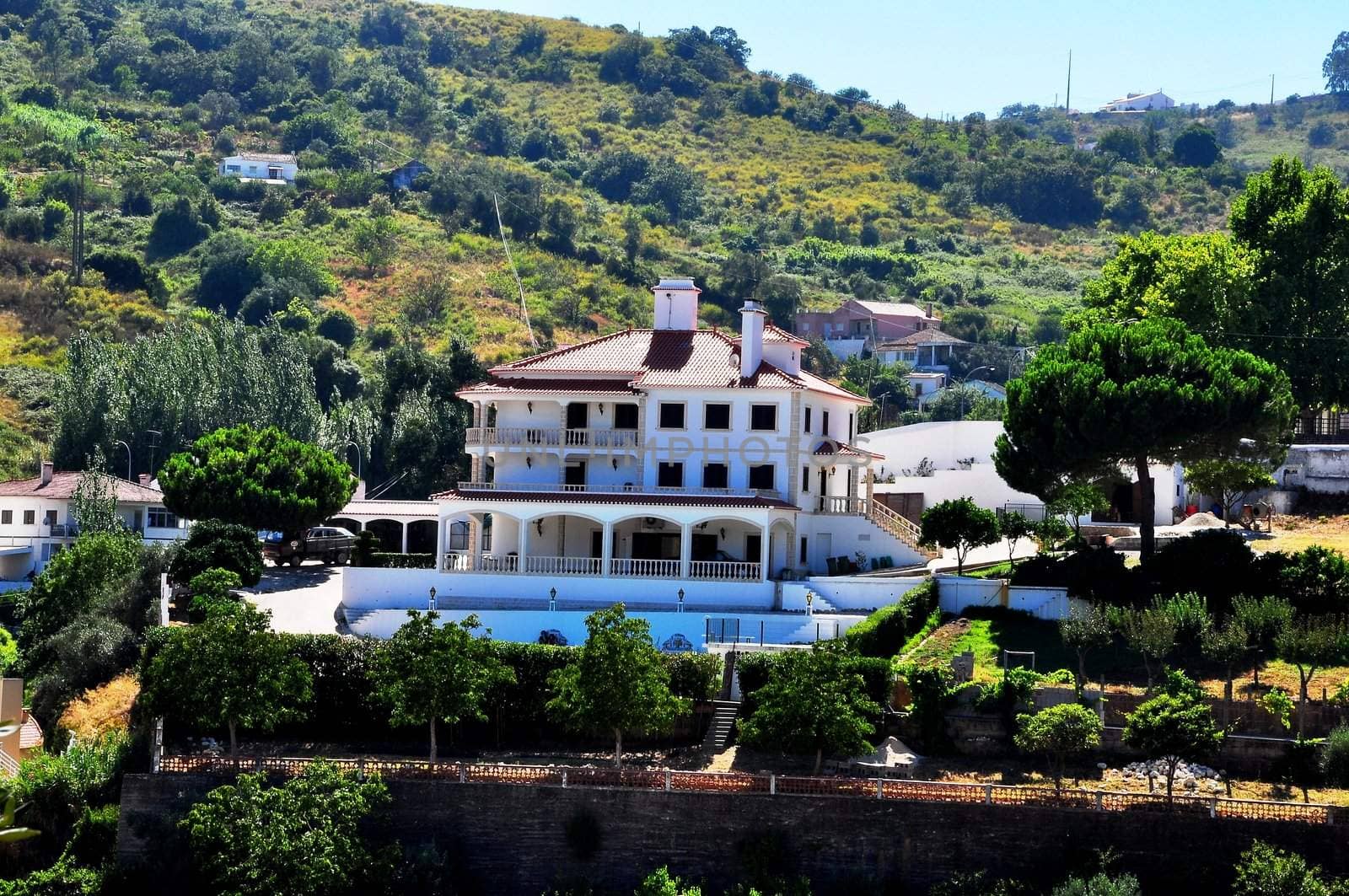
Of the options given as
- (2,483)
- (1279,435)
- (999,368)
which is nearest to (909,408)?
(999,368)

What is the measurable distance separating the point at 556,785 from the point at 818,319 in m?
101

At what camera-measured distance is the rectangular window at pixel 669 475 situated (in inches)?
2505

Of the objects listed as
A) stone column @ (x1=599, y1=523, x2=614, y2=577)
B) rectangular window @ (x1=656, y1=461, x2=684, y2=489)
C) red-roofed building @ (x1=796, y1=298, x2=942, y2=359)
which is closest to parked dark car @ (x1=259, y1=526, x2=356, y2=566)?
stone column @ (x1=599, y1=523, x2=614, y2=577)

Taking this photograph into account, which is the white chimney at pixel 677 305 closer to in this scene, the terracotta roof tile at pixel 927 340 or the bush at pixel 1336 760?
the bush at pixel 1336 760

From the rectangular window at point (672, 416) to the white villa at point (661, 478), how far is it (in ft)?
0.12

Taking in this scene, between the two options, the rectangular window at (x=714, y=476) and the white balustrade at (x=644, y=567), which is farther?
the rectangular window at (x=714, y=476)

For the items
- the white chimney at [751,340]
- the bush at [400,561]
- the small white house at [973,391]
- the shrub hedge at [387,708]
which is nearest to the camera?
the shrub hedge at [387,708]

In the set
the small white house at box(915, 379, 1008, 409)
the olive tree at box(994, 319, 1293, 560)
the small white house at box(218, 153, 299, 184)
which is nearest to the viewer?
the olive tree at box(994, 319, 1293, 560)

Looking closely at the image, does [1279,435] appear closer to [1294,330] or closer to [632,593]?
[1294,330]

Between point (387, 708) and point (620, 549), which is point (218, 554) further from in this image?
point (620, 549)

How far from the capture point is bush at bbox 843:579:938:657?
172 ft

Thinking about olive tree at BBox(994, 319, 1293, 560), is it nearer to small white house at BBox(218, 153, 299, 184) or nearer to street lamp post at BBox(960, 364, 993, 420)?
street lamp post at BBox(960, 364, 993, 420)

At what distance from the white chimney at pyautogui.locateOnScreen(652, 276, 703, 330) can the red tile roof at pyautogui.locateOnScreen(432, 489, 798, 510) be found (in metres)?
8.33

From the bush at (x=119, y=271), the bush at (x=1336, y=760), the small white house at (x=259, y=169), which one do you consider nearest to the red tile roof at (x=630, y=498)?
the bush at (x=1336, y=760)
